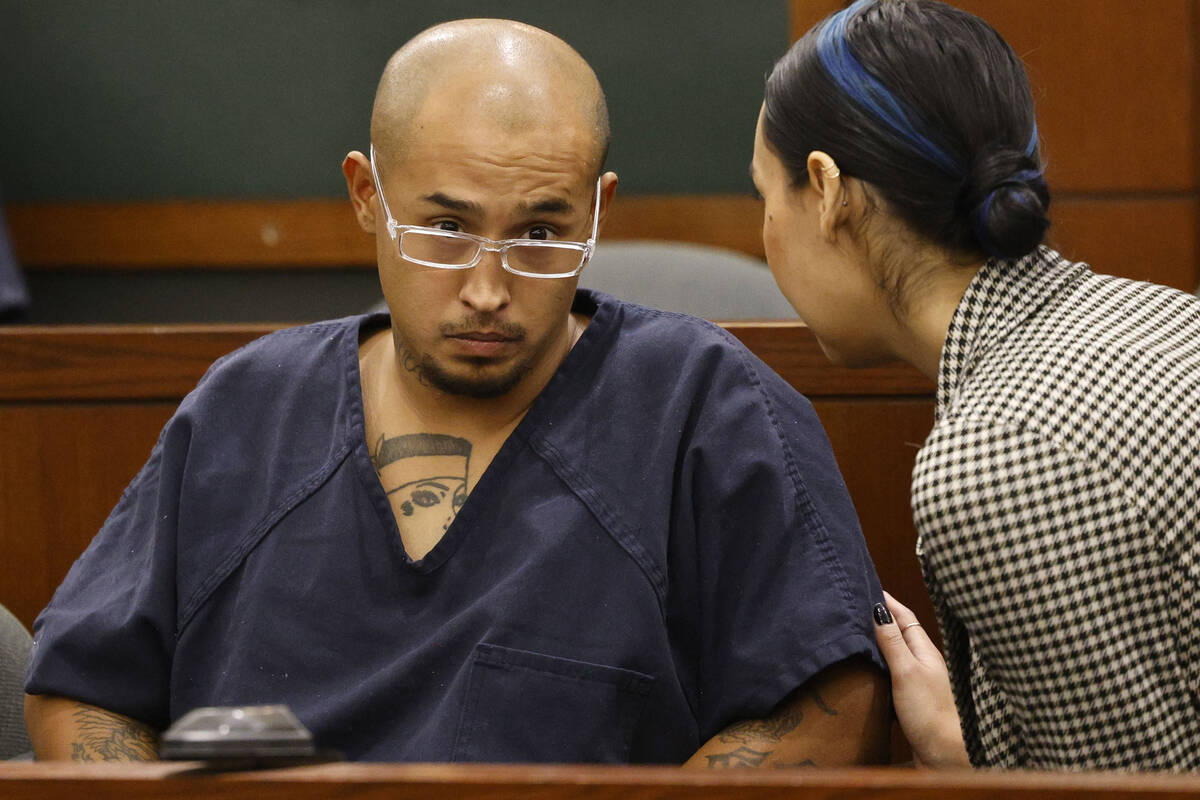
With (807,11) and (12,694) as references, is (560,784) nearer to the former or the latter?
(12,694)

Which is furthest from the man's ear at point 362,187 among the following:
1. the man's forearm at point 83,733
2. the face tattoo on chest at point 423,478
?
the man's forearm at point 83,733

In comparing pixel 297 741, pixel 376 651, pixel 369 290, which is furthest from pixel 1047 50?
pixel 297 741

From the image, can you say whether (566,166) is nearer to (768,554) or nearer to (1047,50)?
(768,554)

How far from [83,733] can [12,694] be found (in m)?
0.25

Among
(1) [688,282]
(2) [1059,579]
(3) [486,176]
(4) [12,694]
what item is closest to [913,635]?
(2) [1059,579]

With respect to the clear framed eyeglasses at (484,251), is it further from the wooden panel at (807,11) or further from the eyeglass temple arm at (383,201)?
the wooden panel at (807,11)

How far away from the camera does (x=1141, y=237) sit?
3045 mm

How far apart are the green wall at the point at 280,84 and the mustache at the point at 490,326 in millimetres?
2118

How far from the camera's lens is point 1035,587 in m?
0.99

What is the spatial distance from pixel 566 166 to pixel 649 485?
0.31 meters

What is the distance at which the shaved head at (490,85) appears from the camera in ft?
4.19

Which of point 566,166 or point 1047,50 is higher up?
point 566,166

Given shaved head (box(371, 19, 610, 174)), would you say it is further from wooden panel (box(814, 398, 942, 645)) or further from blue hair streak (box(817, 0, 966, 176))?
wooden panel (box(814, 398, 942, 645))

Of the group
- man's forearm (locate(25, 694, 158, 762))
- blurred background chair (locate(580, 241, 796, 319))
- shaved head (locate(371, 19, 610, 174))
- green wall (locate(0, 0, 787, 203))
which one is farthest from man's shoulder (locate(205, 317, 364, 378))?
green wall (locate(0, 0, 787, 203))
